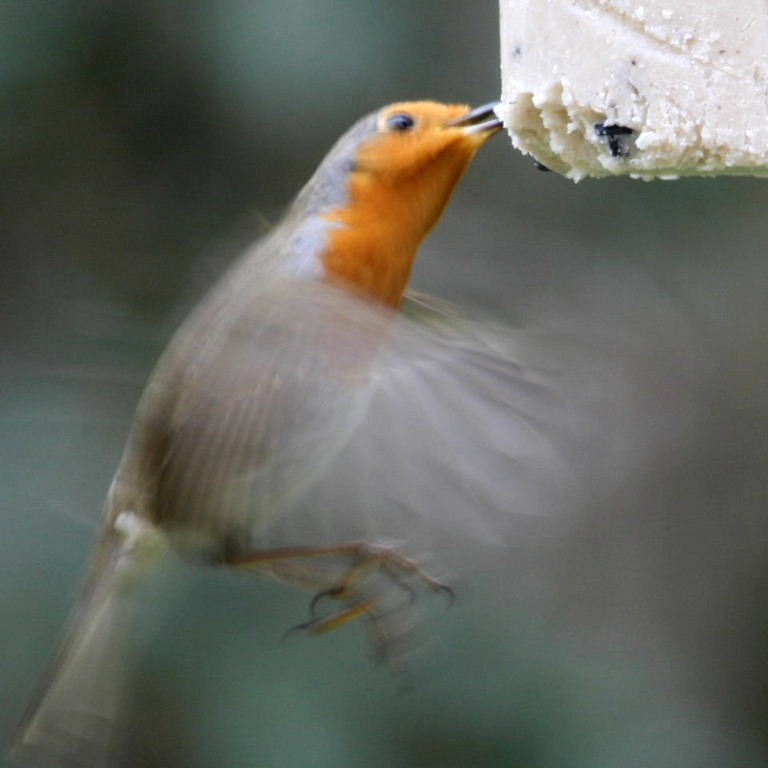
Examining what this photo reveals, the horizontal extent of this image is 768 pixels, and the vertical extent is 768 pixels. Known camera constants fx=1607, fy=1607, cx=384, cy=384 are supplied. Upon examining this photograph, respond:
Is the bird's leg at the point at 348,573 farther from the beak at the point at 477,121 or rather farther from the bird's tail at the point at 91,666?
the beak at the point at 477,121

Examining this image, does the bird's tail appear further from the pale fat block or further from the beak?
the pale fat block

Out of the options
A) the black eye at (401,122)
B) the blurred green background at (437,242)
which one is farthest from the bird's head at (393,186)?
the blurred green background at (437,242)

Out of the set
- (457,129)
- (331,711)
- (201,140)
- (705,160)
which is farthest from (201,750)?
(705,160)

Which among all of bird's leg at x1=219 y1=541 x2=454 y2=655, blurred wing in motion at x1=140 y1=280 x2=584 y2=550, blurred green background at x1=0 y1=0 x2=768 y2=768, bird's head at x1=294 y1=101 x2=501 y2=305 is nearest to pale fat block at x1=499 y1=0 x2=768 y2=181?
blurred wing in motion at x1=140 y1=280 x2=584 y2=550

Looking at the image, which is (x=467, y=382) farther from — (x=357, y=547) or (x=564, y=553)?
(x=564, y=553)

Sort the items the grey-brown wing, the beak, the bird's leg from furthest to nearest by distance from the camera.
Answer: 1. the bird's leg
2. the beak
3. the grey-brown wing

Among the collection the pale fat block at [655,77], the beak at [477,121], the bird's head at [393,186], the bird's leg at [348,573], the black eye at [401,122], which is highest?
the pale fat block at [655,77]

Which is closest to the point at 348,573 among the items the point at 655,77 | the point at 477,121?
the point at 477,121

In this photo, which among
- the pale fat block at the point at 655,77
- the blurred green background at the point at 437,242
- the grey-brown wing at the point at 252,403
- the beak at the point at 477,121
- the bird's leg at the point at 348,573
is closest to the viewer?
the pale fat block at the point at 655,77

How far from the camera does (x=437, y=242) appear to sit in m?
3.07

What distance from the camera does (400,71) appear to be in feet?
12.9

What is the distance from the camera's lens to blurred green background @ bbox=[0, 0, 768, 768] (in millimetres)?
3457

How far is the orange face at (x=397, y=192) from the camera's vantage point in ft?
7.33

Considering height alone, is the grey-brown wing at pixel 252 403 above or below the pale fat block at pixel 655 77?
below
